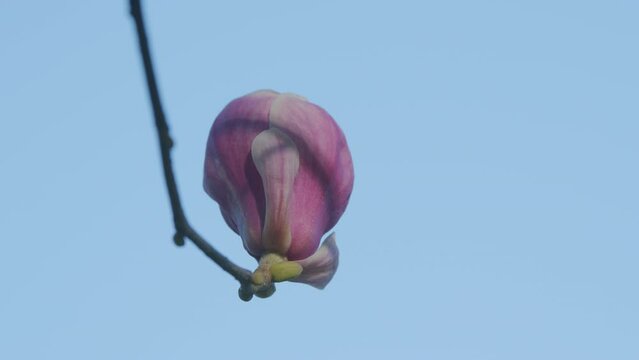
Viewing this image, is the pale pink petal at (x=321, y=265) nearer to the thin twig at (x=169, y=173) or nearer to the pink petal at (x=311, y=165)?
the pink petal at (x=311, y=165)

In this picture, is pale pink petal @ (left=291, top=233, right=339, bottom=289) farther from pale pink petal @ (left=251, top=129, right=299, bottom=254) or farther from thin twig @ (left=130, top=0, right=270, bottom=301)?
thin twig @ (left=130, top=0, right=270, bottom=301)

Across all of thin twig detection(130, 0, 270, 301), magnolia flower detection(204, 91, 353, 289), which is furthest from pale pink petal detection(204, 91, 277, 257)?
thin twig detection(130, 0, 270, 301)

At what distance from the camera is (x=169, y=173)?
0.94 m

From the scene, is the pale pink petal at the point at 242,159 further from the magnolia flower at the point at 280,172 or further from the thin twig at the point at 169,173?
the thin twig at the point at 169,173

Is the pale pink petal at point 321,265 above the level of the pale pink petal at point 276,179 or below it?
below

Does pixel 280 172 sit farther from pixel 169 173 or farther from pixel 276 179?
pixel 169 173

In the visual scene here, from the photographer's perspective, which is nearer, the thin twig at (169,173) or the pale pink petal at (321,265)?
the thin twig at (169,173)

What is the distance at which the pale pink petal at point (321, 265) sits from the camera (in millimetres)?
1295

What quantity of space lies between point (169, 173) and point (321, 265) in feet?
1.39

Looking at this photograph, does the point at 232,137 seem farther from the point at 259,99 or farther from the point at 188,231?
the point at 188,231

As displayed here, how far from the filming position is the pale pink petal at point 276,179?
A: 4.16ft

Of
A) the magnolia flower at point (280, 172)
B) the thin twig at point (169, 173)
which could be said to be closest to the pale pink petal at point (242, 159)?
the magnolia flower at point (280, 172)

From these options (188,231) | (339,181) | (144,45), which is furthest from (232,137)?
(144,45)

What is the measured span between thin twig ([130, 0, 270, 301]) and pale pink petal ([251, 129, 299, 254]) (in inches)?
Result: 5.4
